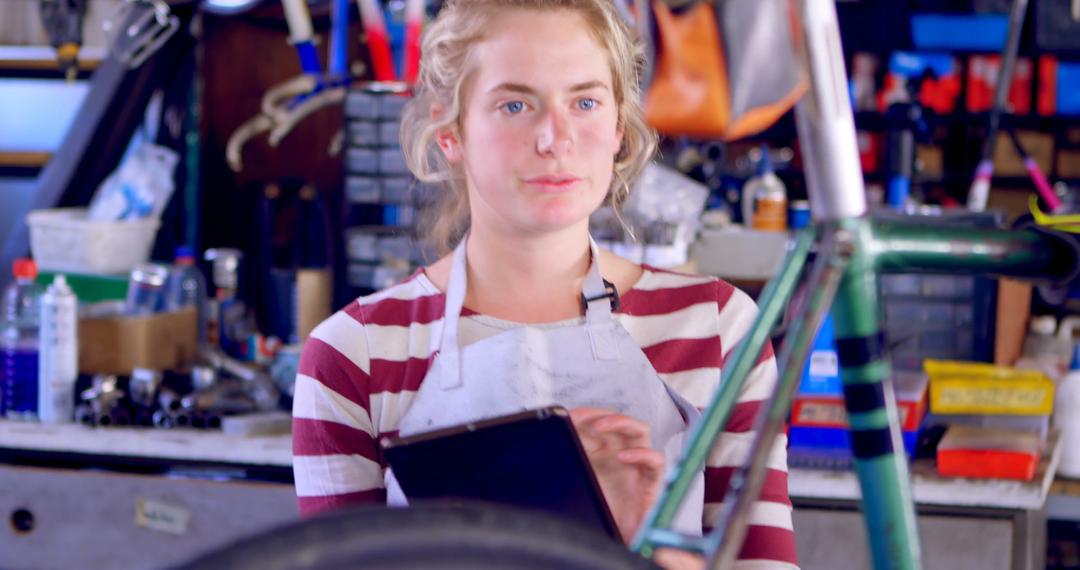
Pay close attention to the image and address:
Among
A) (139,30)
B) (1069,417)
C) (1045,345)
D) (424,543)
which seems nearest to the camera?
(424,543)

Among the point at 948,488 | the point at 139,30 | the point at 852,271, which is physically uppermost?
the point at 139,30

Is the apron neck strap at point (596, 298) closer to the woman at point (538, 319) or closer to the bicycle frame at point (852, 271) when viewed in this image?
the woman at point (538, 319)

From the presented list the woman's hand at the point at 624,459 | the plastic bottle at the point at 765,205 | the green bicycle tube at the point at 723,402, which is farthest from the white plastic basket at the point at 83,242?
the green bicycle tube at the point at 723,402

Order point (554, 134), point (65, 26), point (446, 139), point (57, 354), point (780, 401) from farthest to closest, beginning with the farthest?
point (65, 26) < point (57, 354) < point (446, 139) < point (554, 134) < point (780, 401)

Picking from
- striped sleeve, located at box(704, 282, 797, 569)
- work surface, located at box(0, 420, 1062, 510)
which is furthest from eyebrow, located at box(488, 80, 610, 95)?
work surface, located at box(0, 420, 1062, 510)

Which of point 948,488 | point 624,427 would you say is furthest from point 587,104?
point 948,488

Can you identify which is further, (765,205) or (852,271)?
(765,205)

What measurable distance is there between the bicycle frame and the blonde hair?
0.40 m

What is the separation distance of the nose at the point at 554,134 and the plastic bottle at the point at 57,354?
1.25 metres

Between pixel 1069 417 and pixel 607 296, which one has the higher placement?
pixel 607 296

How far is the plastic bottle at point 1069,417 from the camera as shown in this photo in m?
1.80

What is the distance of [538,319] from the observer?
1.06m

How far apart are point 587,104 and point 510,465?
0.31m

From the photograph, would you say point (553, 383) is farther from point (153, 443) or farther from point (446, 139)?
point (153, 443)
